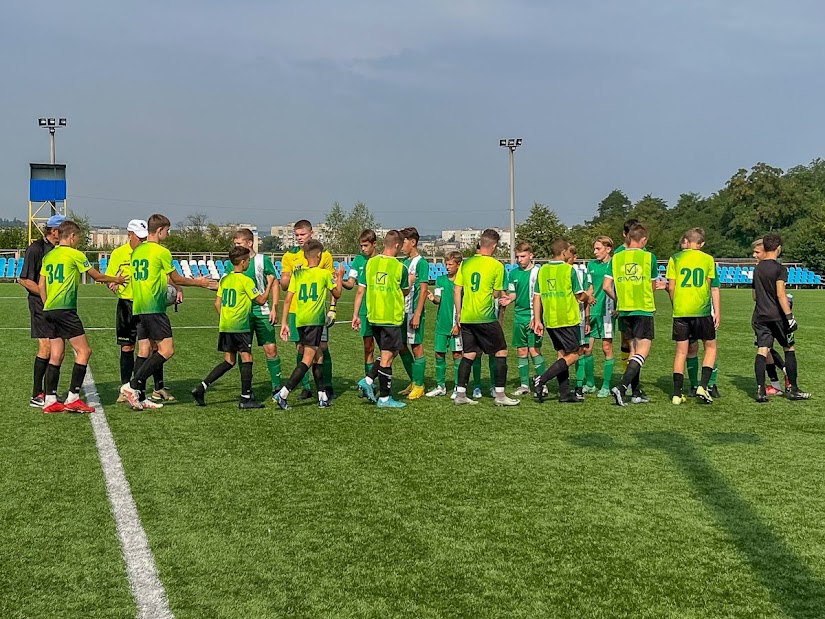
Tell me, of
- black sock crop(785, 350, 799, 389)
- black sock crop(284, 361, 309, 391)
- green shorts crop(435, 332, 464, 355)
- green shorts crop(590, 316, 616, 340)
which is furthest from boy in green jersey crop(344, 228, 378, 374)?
black sock crop(785, 350, 799, 389)

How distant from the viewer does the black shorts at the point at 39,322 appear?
831 cm

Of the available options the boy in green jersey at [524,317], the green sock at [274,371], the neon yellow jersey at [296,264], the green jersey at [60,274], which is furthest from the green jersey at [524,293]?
the green jersey at [60,274]

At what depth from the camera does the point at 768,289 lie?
9148 millimetres

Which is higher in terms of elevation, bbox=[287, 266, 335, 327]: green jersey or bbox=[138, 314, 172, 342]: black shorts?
bbox=[287, 266, 335, 327]: green jersey

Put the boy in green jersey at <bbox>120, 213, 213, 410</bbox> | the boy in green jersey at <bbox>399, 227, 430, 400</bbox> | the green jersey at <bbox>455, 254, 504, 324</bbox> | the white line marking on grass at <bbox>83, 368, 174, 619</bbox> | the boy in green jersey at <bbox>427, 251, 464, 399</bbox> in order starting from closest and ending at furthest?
1. the white line marking on grass at <bbox>83, 368, 174, 619</bbox>
2. the boy in green jersey at <bbox>120, 213, 213, 410</bbox>
3. the green jersey at <bbox>455, 254, 504, 324</bbox>
4. the boy in green jersey at <bbox>399, 227, 430, 400</bbox>
5. the boy in green jersey at <bbox>427, 251, 464, 399</bbox>

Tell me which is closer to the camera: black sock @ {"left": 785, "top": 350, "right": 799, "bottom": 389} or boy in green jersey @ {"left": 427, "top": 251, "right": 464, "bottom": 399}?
black sock @ {"left": 785, "top": 350, "right": 799, "bottom": 389}

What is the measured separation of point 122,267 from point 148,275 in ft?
3.24

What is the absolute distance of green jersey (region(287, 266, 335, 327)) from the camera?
8.53 meters

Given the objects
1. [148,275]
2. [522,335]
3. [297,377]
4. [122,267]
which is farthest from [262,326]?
[522,335]

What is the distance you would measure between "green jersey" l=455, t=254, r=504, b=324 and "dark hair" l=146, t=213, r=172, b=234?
307 centimetres

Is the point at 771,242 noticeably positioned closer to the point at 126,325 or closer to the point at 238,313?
the point at 238,313

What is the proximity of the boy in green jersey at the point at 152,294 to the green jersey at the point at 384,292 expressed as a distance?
1.76 meters

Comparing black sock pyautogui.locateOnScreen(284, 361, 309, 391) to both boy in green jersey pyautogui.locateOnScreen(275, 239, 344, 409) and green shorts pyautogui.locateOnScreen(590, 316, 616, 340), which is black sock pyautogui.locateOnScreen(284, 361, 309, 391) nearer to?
boy in green jersey pyautogui.locateOnScreen(275, 239, 344, 409)

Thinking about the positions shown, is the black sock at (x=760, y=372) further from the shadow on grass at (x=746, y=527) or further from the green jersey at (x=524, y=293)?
the green jersey at (x=524, y=293)
